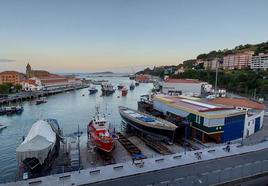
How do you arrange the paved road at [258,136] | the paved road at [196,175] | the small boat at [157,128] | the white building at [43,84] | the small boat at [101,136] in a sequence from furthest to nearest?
the white building at [43,84] → the small boat at [157,128] → the paved road at [258,136] → the small boat at [101,136] → the paved road at [196,175]

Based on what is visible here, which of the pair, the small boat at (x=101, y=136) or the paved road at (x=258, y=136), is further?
the paved road at (x=258, y=136)

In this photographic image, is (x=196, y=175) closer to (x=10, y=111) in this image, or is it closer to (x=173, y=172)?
(x=173, y=172)

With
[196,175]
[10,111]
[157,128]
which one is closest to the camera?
[196,175]

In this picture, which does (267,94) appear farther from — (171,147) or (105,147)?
(105,147)

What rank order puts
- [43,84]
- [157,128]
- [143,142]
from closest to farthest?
[157,128] → [143,142] → [43,84]

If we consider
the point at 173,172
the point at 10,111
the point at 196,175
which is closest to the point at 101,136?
the point at 173,172

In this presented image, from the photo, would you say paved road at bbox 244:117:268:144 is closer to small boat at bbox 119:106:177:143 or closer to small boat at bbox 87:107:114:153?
small boat at bbox 119:106:177:143

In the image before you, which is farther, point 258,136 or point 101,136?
point 258,136

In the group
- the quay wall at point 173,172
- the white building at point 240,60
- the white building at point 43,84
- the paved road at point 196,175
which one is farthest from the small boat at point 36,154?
the white building at point 240,60

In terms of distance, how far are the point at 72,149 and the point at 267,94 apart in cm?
4676

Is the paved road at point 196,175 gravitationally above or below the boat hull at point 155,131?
above

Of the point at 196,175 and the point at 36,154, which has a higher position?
the point at 196,175

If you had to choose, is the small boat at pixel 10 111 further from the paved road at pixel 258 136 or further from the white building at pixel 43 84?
the paved road at pixel 258 136

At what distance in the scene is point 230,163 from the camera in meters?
14.0
